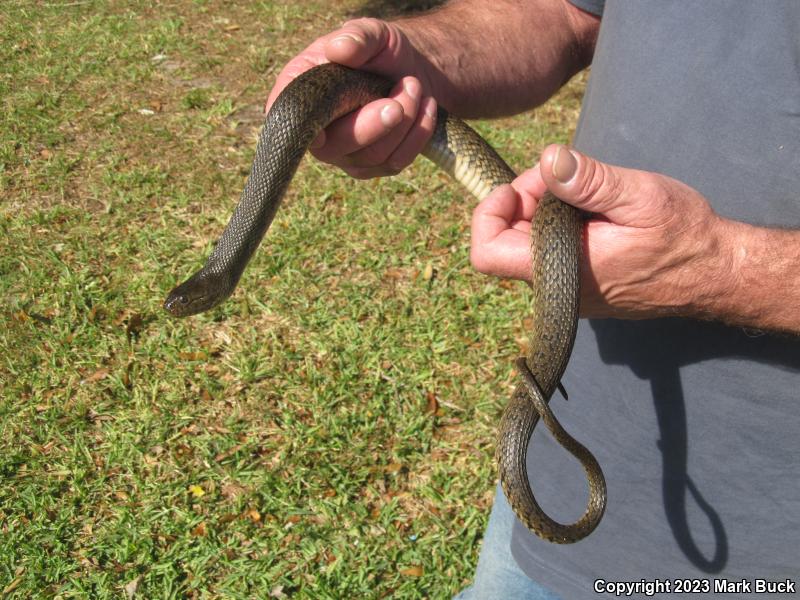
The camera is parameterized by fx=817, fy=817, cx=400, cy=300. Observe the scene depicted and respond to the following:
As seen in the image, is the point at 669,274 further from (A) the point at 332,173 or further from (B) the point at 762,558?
(A) the point at 332,173

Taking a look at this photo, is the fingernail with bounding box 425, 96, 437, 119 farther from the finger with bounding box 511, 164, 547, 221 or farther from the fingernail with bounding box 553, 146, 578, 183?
the fingernail with bounding box 553, 146, 578, 183

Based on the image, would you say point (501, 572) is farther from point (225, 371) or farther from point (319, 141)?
point (225, 371)

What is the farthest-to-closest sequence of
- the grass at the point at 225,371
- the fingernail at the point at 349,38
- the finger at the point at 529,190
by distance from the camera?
the grass at the point at 225,371, the fingernail at the point at 349,38, the finger at the point at 529,190

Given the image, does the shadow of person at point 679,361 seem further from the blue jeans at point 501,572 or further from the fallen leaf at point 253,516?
the fallen leaf at point 253,516

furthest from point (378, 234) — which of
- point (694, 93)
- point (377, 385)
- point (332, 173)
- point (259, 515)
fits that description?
point (694, 93)

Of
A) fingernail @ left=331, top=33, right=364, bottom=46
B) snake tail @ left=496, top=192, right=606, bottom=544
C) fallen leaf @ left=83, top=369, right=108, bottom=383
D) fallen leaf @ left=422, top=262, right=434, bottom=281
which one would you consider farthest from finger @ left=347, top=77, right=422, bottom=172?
fallen leaf @ left=422, top=262, right=434, bottom=281

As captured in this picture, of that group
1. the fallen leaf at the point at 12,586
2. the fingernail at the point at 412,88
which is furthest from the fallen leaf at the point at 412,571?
the fingernail at the point at 412,88

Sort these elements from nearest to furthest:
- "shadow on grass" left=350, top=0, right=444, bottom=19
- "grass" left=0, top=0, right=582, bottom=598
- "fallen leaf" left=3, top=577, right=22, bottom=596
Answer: "fallen leaf" left=3, top=577, right=22, bottom=596 < "grass" left=0, top=0, right=582, bottom=598 < "shadow on grass" left=350, top=0, right=444, bottom=19
